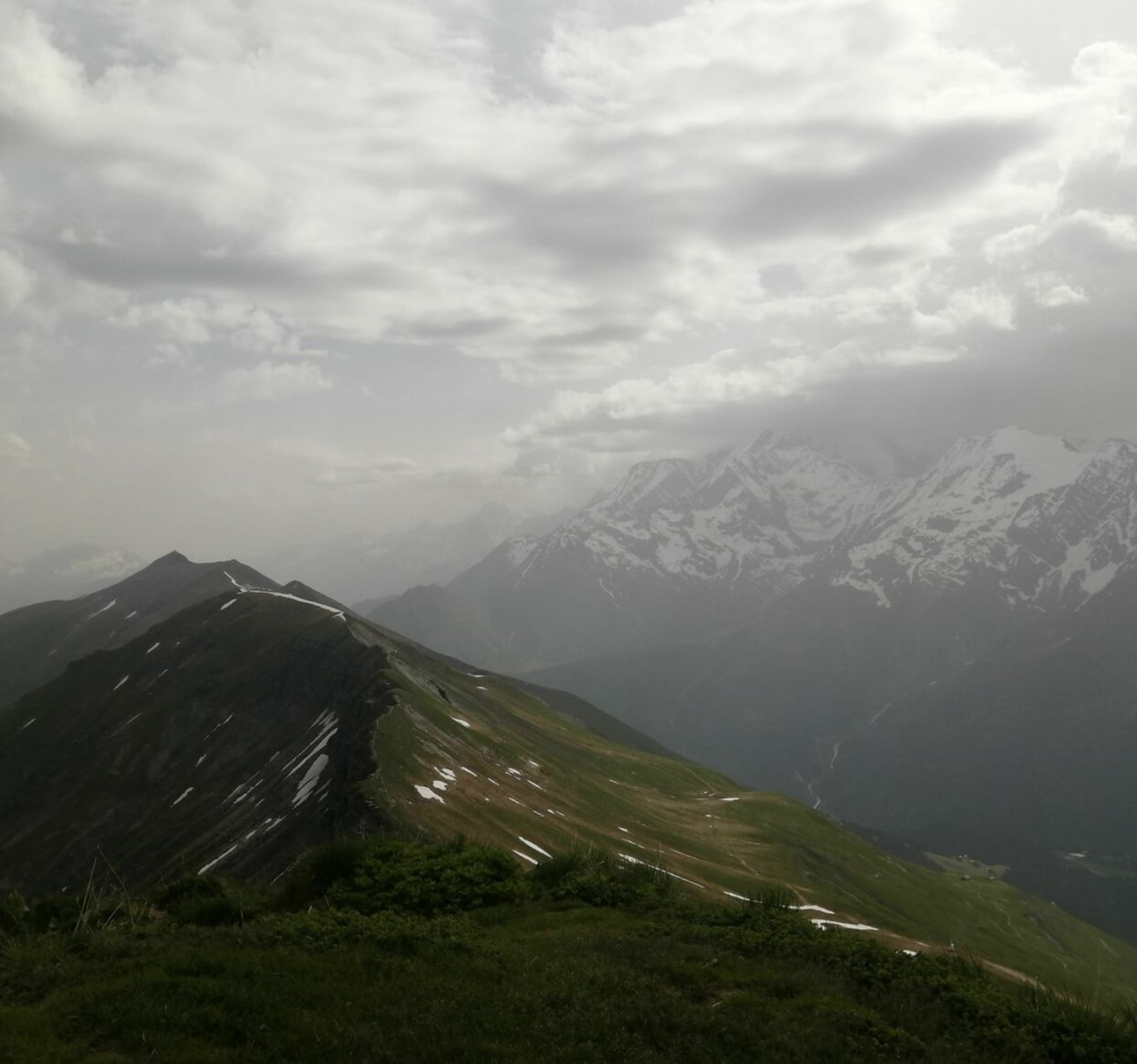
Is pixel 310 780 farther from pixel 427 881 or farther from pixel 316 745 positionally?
pixel 427 881

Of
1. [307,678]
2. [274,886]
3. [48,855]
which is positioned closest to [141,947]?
[274,886]

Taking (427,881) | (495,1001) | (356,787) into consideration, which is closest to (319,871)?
(427,881)

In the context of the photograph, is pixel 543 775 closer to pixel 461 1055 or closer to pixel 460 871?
pixel 460 871

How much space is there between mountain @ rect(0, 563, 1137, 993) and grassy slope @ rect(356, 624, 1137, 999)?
1.60 ft

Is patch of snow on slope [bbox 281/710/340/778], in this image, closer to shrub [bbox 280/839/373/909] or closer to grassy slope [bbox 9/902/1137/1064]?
shrub [bbox 280/839/373/909]

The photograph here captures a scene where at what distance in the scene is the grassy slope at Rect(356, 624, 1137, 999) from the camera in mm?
69000

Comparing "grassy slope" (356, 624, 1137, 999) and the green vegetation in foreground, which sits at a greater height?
the green vegetation in foreground

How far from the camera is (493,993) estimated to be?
19312 millimetres

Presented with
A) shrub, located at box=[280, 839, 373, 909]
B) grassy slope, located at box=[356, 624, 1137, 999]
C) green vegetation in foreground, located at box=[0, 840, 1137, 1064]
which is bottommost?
grassy slope, located at box=[356, 624, 1137, 999]

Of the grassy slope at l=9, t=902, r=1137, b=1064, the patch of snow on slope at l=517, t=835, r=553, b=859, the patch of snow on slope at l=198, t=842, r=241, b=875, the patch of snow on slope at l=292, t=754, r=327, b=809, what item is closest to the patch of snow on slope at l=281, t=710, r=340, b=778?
the patch of snow on slope at l=292, t=754, r=327, b=809

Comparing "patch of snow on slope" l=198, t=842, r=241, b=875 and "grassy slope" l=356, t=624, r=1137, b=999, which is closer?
"patch of snow on slope" l=198, t=842, r=241, b=875

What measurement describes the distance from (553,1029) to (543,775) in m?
81.8

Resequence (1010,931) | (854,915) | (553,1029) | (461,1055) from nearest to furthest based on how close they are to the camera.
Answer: (461,1055)
(553,1029)
(854,915)
(1010,931)

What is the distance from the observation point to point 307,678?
117 metres
